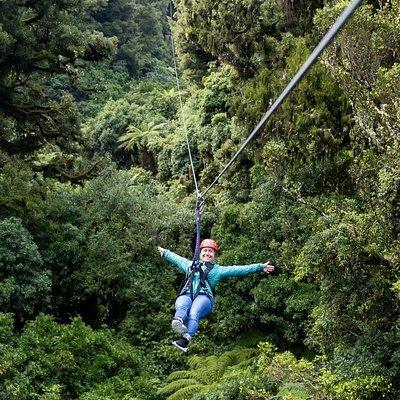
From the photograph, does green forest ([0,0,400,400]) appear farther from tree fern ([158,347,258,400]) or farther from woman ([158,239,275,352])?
woman ([158,239,275,352])

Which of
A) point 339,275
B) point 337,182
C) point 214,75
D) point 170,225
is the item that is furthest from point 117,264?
point 214,75

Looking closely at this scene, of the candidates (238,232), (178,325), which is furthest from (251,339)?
(178,325)

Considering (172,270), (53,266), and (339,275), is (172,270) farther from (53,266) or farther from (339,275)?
(339,275)

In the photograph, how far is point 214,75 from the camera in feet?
61.6

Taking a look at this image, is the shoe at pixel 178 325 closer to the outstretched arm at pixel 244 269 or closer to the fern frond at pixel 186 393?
the outstretched arm at pixel 244 269

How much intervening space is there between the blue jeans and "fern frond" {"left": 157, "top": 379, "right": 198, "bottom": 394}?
8.82ft

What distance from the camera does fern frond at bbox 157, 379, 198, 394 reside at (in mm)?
9180

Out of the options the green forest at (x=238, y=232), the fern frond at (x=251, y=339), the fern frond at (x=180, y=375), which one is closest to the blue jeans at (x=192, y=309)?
the green forest at (x=238, y=232)

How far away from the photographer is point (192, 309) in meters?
6.86

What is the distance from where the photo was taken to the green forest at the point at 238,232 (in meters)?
6.34

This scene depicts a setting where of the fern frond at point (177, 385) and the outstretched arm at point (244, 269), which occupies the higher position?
the outstretched arm at point (244, 269)

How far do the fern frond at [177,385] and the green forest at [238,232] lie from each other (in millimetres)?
43

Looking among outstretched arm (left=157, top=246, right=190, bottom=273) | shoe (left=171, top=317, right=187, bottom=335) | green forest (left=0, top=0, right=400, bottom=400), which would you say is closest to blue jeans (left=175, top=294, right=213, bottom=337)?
shoe (left=171, top=317, right=187, bottom=335)

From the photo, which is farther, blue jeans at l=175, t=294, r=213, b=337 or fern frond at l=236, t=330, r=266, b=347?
fern frond at l=236, t=330, r=266, b=347
